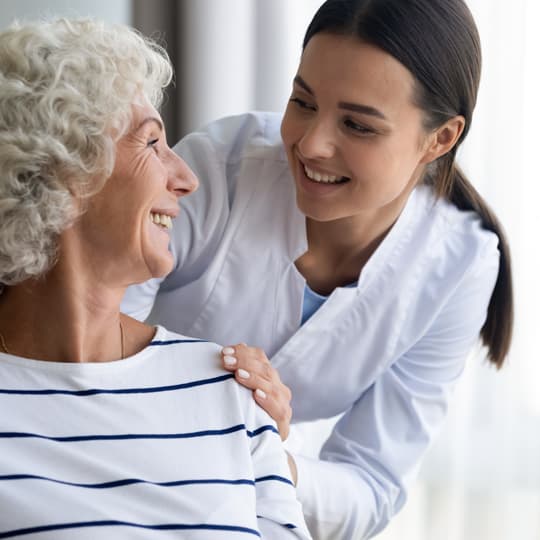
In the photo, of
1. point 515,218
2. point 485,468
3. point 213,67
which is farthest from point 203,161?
point 485,468

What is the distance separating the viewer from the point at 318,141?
1.63 metres

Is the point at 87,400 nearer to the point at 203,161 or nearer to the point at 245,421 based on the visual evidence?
the point at 245,421

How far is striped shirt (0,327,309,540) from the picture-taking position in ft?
4.28

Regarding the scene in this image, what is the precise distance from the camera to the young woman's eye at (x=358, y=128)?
65.2 inches

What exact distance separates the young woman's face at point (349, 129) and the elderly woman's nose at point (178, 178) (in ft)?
0.74

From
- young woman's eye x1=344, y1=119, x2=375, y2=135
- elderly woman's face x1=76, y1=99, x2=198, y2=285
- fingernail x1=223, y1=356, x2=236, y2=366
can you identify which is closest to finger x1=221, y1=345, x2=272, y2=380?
fingernail x1=223, y1=356, x2=236, y2=366

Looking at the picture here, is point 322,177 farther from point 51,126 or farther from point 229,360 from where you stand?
point 51,126

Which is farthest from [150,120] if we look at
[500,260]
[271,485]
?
[500,260]

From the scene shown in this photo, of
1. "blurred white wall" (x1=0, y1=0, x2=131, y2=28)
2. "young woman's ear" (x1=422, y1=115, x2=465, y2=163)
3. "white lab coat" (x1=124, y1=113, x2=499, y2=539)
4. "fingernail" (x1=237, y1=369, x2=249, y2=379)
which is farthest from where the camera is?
"blurred white wall" (x1=0, y1=0, x2=131, y2=28)

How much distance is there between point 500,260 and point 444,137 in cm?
36

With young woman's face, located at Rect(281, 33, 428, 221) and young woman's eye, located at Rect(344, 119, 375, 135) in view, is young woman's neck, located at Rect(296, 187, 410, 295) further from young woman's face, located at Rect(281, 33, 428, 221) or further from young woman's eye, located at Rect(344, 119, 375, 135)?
young woman's eye, located at Rect(344, 119, 375, 135)

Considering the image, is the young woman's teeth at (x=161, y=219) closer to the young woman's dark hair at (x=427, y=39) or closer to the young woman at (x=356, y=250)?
the young woman at (x=356, y=250)

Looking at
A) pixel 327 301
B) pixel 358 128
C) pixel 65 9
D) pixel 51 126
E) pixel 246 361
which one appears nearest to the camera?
pixel 51 126

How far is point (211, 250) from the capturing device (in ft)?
6.08
